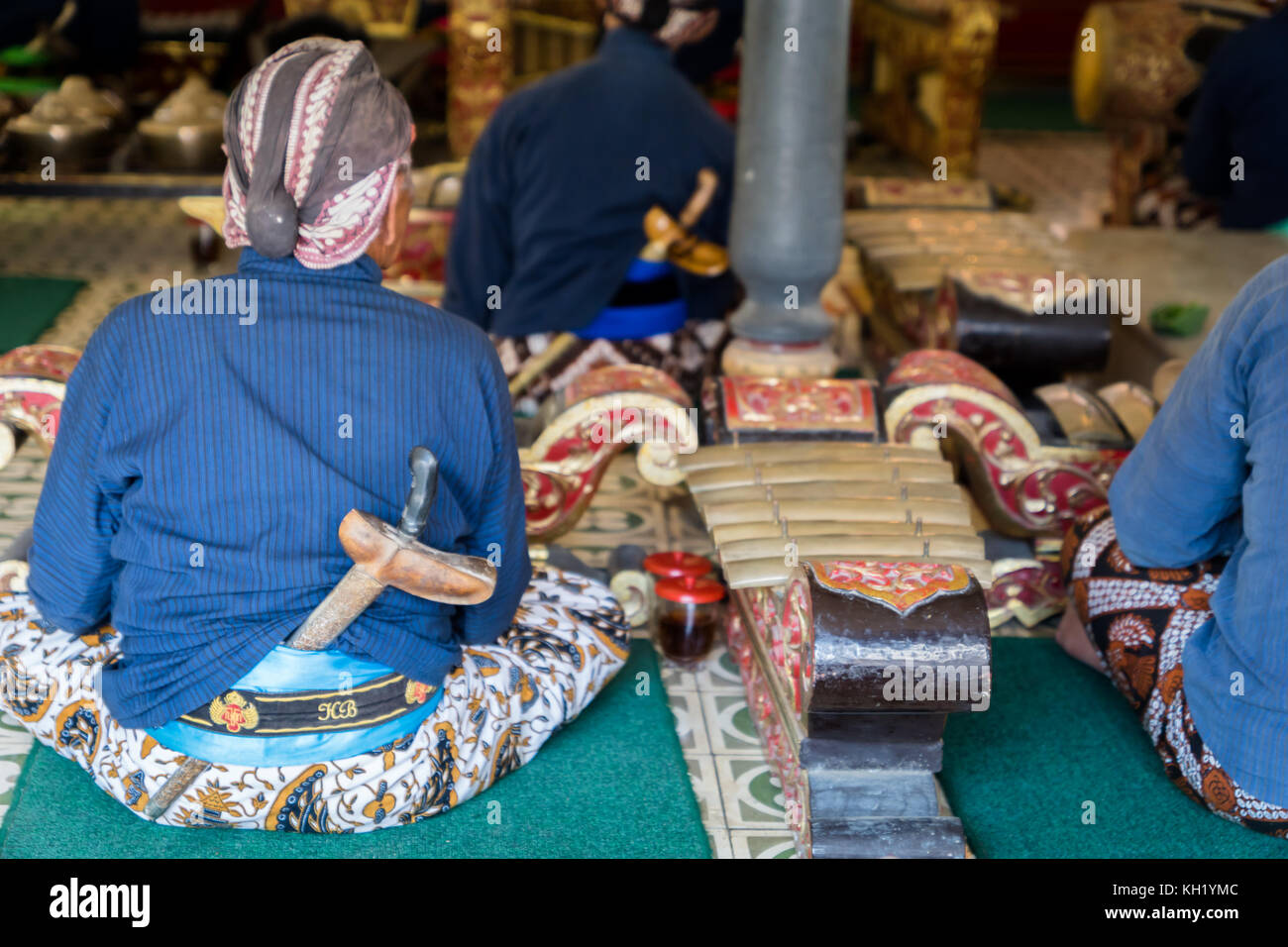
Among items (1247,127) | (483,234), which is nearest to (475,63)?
(483,234)

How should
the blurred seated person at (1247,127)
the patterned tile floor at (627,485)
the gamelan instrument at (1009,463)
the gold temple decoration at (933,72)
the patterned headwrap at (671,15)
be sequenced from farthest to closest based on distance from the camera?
the gold temple decoration at (933,72)
the blurred seated person at (1247,127)
the patterned headwrap at (671,15)
the gamelan instrument at (1009,463)
the patterned tile floor at (627,485)

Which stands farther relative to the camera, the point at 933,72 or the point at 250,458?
the point at 933,72

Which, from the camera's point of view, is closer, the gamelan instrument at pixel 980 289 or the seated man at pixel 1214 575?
the seated man at pixel 1214 575

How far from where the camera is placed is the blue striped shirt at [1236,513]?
6.35 feet

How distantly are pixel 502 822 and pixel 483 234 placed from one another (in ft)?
5.63

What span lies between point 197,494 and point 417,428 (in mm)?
281

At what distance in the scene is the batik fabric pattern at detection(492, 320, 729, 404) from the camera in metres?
3.45

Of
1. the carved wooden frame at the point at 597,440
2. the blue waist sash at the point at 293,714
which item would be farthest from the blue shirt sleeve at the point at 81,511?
the carved wooden frame at the point at 597,440

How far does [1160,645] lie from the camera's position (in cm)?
225

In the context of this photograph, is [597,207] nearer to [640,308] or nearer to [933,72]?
[640,308]

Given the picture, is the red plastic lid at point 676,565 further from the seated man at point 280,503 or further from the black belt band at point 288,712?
the black belt band at point 288,712

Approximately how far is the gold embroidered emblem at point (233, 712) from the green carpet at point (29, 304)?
2.56 meters

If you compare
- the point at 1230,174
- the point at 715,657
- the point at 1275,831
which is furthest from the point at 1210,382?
the point at 1230,174

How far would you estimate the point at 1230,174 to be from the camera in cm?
457
